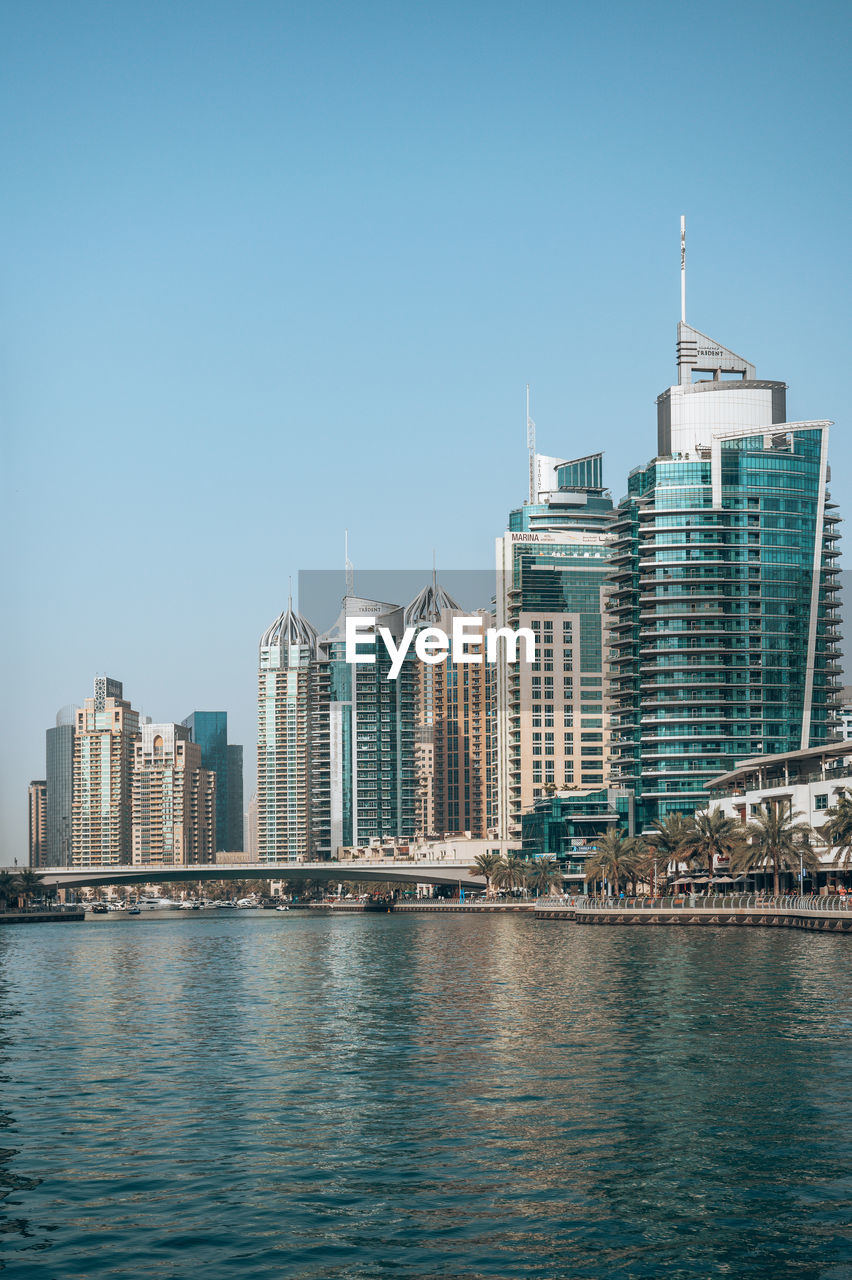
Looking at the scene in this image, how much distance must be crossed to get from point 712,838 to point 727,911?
23.6m

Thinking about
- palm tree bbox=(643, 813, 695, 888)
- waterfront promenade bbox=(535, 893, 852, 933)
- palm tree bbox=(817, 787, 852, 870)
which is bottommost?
waterfront promenade bbox=(535, 893, 852, 933)

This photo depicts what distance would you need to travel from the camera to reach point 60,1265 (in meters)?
30.4

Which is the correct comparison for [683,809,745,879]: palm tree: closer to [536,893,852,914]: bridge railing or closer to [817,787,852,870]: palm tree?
[536,893,852,914]: bridge railing

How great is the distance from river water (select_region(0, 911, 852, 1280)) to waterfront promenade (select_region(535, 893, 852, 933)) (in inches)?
1760

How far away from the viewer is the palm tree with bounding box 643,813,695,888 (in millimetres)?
179625

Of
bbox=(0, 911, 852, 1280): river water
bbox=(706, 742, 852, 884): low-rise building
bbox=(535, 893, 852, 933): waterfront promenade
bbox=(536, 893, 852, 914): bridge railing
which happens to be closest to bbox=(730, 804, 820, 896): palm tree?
bbox=(706, 742, 852, 884): low-rise building

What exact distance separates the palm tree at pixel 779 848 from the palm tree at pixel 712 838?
7599 mm

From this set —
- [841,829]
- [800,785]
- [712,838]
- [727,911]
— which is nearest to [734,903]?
[727,911]

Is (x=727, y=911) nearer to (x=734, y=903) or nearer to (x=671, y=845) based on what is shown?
(x=734, y=903)

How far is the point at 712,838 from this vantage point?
175625 millimetres

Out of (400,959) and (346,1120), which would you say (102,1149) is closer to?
(346,1120)

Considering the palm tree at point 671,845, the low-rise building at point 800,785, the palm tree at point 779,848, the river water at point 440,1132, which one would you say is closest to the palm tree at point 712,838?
the palm tree at point 671,845

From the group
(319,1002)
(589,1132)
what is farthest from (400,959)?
(589,1132)

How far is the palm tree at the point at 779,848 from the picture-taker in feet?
515
